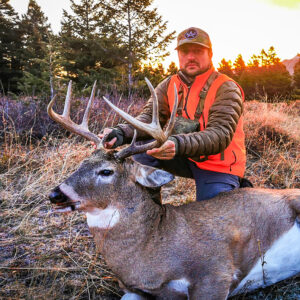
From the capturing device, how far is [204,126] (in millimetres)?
3551

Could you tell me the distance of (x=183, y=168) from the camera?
3.83 meters

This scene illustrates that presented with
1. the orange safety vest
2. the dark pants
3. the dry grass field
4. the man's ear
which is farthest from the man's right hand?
the dry grass field

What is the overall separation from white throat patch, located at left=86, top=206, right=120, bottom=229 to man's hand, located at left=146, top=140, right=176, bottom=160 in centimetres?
57

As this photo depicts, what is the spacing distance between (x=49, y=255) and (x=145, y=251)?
1257mm

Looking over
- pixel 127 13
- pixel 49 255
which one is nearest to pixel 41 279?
pixel 49 255

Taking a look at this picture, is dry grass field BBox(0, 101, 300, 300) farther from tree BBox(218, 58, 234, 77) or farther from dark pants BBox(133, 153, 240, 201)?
tree BBox(218, 58, 234, 77)

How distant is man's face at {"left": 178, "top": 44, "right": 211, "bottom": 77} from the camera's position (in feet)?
12.5

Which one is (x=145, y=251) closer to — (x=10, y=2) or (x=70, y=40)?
(x=70, y=40)

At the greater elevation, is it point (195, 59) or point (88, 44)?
point (88, 44)

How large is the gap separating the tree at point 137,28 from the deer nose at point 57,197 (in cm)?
1691

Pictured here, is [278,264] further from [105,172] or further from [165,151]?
[105,172]

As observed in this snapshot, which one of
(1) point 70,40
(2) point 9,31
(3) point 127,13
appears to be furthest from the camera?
(2) point 9,31

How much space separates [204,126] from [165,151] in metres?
1.03

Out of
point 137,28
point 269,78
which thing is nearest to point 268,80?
point 269,78
